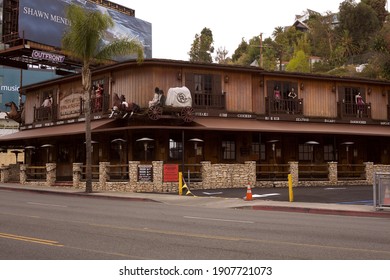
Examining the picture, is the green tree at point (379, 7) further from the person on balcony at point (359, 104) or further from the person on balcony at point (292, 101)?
the person on balcony at point (292, 101)

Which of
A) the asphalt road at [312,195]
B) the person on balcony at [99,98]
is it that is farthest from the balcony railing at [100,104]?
the asphalt road at [312,195]

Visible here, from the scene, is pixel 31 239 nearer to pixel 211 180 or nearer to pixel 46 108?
pixel 211 180

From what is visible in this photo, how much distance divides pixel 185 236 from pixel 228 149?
19.5 m

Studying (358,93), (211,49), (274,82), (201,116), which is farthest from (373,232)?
(211,49)

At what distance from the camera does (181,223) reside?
12.9 m

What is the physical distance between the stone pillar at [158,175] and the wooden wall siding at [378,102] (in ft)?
55.7

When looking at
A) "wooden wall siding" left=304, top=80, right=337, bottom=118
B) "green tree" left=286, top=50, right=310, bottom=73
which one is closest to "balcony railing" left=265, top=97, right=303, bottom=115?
"wooden wall siding" left=304, top=80, right=337, bottom=118

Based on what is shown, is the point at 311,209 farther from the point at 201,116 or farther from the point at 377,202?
the point at 201,116

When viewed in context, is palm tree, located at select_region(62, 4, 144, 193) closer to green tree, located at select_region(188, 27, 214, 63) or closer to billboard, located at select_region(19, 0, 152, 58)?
billboard, located at select_region(19, 0, 152, 58)

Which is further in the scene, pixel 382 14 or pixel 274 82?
pixel 382 14

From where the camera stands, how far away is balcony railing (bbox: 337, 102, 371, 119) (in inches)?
1286

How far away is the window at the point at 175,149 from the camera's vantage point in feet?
93.0

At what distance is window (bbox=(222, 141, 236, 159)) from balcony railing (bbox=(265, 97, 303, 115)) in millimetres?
3477

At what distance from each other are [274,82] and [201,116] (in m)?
6.30
